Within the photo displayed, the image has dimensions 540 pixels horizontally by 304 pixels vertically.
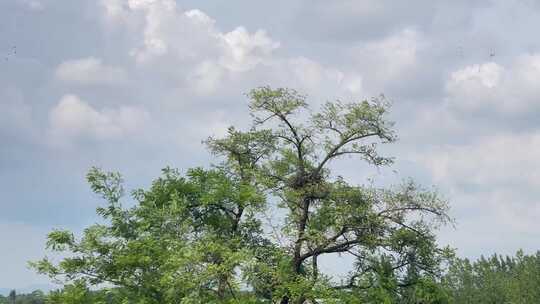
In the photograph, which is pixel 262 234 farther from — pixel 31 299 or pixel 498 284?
pixel 31 299

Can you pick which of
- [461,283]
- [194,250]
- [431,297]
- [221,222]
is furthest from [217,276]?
[461,283]

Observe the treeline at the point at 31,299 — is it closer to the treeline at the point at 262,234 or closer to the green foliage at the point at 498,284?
the treeline at the point at 262,234

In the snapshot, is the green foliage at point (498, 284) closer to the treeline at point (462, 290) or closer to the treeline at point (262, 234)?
the treeline at point (462, 290)

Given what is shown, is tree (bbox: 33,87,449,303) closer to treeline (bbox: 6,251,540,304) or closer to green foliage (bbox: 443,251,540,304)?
treeline (bbox: 6,251,540,304)

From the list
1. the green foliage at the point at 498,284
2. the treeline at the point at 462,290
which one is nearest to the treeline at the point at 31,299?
the treeline at the point at 462,290

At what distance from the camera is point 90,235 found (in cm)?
2978

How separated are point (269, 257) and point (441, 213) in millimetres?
7914

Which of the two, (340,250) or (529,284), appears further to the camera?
(529,284)

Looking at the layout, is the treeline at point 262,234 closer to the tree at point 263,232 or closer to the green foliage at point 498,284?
the tree at point 263,232

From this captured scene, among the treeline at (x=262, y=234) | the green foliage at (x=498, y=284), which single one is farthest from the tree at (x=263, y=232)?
the green foliage at (x=498, y=284)

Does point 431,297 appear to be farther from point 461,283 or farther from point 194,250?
point 461,283

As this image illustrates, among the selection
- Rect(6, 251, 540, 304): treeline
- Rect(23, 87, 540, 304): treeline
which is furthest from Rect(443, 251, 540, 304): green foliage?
Rect(23, 87, 540, 304): treeline

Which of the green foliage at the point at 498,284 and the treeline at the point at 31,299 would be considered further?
the green foliage at the point at 498,284

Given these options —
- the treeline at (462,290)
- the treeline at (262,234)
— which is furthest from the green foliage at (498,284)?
the treeline at (262,234)
